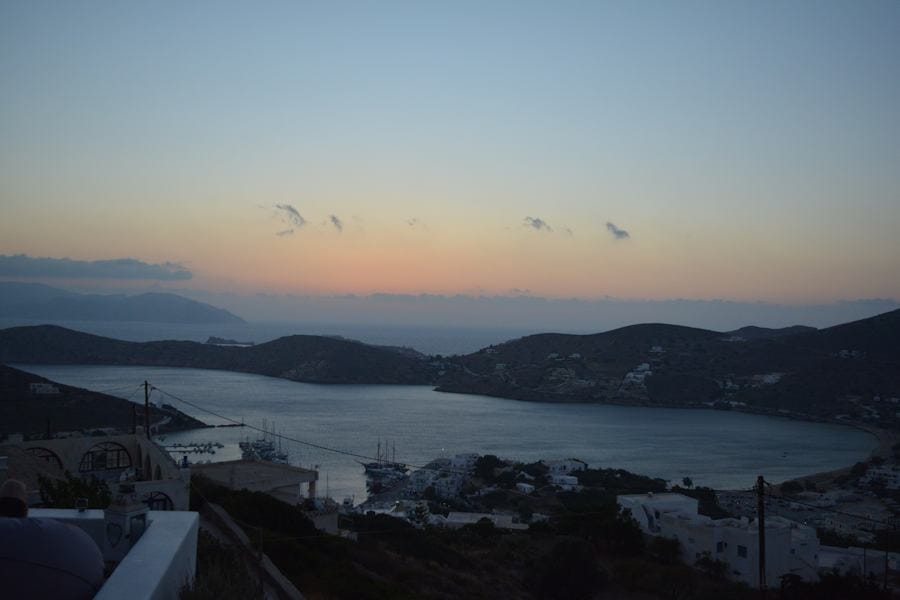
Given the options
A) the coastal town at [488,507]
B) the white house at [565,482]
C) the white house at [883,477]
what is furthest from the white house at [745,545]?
the white house at [883,477]

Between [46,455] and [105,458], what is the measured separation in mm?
695

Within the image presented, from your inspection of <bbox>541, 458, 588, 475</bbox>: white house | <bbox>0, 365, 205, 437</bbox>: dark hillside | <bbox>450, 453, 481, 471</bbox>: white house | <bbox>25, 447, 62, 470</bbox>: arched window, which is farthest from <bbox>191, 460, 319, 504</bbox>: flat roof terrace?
<bbox>0, 365, 205, 437</bbox>: dark hillside

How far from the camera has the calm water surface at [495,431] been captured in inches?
1117

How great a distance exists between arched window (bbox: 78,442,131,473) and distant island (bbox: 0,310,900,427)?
41.8 m

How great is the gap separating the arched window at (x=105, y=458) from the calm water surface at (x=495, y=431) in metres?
12.2

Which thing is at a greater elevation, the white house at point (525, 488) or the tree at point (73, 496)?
the tree at point (73, 496)

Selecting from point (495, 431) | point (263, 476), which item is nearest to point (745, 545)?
point (263, 476)

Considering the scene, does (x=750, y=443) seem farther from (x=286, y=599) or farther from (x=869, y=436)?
(x=286, y=599)

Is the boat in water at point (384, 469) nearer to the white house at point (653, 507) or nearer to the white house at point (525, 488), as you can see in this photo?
the white house at point (525, 488)

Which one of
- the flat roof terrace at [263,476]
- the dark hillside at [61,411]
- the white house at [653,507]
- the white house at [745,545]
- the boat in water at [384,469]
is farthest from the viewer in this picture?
the dark hillside at [61,411]

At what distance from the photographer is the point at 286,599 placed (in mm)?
4094

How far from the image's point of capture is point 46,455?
8.39m

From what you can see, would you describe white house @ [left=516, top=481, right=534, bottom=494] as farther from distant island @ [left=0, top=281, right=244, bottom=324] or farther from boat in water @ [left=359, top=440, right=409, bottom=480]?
distant island @ [left=0, top=281, right=244, bottom=324]

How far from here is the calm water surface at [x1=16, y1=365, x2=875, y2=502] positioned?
93.1ft
